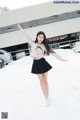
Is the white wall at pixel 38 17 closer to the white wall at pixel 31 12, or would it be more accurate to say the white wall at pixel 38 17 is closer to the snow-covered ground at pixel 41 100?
the white wall at pixel 31 12

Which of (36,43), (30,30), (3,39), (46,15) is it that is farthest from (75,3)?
(36,43)

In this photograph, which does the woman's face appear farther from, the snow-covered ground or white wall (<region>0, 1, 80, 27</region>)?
white wall (<region>0, 1, 80, 27</region>)

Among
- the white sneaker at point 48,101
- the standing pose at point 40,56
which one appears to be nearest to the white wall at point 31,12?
the standing pose at point 40,56

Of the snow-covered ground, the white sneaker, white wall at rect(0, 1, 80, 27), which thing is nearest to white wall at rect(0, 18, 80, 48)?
white wall at rect(0, 1, 80, 27)

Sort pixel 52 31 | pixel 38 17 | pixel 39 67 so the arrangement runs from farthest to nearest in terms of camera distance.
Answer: pixel 52 31 < pixel 38 17 < pixel 39 67

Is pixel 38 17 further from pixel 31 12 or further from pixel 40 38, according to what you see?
pixel 40 38

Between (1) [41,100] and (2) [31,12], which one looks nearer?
(1) [41,100]

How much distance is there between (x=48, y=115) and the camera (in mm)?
5168

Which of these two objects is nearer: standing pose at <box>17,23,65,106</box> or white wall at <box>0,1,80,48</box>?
standing pose at <box>17,23,65,106</box>

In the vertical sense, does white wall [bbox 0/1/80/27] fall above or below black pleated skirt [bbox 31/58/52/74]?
above

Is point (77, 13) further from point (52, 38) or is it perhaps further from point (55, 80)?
point (55, 80)

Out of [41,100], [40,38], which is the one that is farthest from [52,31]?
[40,38]

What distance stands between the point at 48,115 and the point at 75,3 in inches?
1053

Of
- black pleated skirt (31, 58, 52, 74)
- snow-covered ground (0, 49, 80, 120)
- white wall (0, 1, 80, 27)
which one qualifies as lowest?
snow-covered ground (0, 49, 80, 120)
